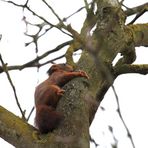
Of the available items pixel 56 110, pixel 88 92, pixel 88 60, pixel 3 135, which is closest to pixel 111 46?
pixel 88 60

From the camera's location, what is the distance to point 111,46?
10.5ft

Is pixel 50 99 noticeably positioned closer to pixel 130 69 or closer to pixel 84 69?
pixel 84 69

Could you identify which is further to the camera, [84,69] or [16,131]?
[84,69]

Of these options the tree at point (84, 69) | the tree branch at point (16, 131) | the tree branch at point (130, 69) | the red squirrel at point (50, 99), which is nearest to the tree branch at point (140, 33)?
the tree at point (84, 69)

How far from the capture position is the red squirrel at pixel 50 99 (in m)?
2.70

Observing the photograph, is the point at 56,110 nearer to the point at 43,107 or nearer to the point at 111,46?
the point at 43,107

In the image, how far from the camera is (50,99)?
3.11m

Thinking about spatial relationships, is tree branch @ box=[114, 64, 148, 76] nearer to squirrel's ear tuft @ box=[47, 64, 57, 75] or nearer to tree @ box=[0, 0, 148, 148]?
tree @ box=[0, 0, 148, 148]

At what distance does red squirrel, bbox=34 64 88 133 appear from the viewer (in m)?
2.70

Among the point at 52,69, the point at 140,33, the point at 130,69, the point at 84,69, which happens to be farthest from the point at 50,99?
the point at 140,33

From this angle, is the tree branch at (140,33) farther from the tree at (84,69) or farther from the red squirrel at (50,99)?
the red squirrel at (50,99)

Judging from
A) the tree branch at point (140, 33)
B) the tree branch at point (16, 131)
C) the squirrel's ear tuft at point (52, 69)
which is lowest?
the tree branch at point (16, 131)

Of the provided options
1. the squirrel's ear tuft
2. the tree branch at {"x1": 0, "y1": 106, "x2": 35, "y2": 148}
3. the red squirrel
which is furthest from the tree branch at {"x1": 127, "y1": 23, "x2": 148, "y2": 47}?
the tree branch at {"x1": 0, "y1": 106, "x2": 35, "y2": 148}

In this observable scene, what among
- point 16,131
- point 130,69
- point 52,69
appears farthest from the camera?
point 52,69
